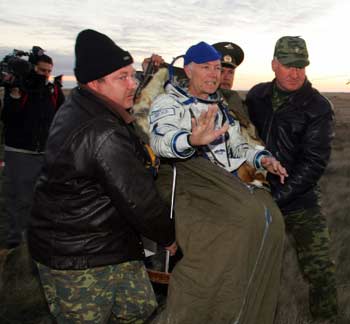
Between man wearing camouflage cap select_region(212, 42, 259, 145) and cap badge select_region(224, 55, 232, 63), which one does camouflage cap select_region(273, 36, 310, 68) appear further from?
cap badge select_region(224, 55, 232, 63)

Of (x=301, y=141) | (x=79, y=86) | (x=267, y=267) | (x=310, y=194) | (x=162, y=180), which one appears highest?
(x=79, y=86)

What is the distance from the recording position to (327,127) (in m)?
3.95

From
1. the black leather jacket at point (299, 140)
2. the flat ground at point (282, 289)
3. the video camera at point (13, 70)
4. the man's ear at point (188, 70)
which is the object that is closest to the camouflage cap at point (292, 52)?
the black leather jacket at point (299, 140)

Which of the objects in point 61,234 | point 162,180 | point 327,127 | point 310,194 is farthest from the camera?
point 310,194

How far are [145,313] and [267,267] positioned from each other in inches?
39.8

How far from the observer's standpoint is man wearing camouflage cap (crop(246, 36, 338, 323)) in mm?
3951

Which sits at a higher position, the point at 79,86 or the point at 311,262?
the point at 79,86

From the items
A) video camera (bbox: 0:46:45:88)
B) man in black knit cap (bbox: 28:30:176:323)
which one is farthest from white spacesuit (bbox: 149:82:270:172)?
video camera (bbox: 0:46:45:88)

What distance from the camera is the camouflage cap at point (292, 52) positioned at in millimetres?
3930

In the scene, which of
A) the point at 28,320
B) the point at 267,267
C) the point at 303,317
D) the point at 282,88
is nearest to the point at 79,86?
the point at 267,267

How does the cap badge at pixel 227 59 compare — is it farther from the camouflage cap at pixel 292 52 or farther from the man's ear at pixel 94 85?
the man's ear at pixel 94 85

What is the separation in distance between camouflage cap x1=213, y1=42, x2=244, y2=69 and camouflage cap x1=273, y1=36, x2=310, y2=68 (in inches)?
31.1

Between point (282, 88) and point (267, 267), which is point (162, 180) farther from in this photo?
point (282, 88)

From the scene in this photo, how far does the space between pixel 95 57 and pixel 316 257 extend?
3000 mm
